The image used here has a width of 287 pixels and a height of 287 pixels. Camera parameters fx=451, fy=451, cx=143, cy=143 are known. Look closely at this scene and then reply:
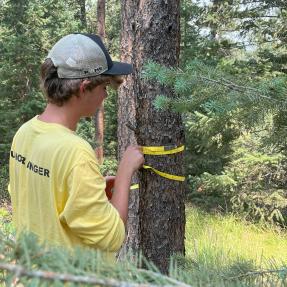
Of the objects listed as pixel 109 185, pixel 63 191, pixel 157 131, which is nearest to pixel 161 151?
pixel 157 131

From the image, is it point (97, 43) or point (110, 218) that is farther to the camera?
point (97, 43)

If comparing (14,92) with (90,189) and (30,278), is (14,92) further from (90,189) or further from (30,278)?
(30,278)

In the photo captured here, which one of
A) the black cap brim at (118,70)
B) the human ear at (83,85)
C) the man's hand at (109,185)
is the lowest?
the man's hand at (109,185)


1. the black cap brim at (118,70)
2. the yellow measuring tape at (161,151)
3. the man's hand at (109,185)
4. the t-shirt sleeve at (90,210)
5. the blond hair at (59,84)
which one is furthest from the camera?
the yellow measuring tape at (161,151)

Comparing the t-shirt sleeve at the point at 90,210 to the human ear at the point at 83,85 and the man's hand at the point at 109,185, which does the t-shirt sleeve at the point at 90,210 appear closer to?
the human ear at the point at 83,85

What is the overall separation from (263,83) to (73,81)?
685 mm

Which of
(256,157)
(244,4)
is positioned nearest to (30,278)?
(256,157)

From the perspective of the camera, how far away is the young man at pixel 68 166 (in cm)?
138

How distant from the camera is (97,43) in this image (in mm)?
1635

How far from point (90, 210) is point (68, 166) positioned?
0.49ft

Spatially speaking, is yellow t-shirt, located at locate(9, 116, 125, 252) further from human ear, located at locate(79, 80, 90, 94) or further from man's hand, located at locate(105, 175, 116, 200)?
man's hand, located at locate(105, 175, 116, 200)

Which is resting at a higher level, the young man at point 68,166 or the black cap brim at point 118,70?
the black cap brim at point 118,70

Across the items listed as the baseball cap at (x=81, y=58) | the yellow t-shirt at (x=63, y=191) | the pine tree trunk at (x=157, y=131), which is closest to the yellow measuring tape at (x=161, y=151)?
the pine tree trunk at (x=157, y=131)

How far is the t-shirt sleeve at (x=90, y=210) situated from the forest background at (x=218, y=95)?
1.62ft
